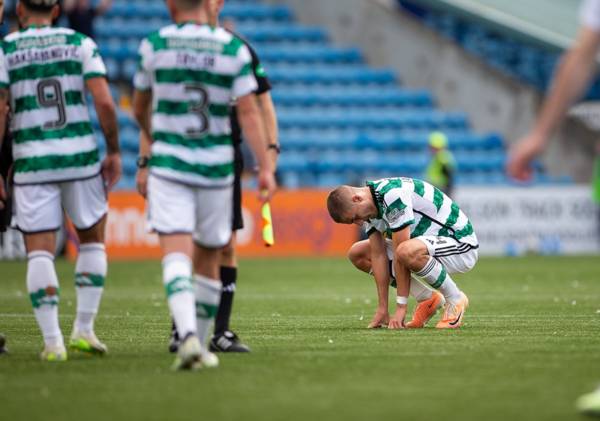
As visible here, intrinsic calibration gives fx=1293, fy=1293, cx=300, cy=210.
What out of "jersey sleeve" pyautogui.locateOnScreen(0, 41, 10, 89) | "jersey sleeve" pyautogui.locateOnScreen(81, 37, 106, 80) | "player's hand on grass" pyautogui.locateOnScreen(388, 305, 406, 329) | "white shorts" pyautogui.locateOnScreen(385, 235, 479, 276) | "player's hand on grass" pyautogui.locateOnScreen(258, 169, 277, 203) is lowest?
"player's hand on grass" pyautogui.locateOnScreen(388, 305, 406, 329)

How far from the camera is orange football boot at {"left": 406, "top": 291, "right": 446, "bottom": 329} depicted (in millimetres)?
9906

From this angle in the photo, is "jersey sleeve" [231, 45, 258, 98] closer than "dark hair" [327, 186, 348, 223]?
Yes

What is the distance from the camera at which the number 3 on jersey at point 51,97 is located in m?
7.51

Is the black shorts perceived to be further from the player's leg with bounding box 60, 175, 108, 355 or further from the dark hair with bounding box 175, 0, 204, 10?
the dark hair with bounding box 175, 0, 204, 10

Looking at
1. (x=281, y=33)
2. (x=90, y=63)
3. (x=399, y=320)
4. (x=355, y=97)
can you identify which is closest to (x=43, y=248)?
(x=90, y=63)

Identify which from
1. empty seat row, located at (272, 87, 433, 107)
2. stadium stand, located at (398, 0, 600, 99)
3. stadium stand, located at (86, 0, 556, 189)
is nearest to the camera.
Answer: stadium stand, located at (86, 0, 556, 189)

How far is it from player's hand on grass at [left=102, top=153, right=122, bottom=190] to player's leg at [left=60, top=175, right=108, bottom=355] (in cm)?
6

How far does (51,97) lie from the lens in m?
7.51

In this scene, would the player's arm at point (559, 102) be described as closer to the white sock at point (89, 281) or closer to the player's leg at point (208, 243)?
the player's leg at point (208, 243)

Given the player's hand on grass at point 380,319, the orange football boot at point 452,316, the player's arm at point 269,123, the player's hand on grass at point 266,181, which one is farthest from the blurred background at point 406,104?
the player's hand on grass at point 266,181

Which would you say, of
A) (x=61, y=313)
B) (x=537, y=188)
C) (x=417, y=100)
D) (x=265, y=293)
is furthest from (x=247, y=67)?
(x=417, y=100)


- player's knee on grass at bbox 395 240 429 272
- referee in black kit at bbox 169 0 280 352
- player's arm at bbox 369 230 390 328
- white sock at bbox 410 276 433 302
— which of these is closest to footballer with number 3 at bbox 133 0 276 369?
referee in black kit at bbox 169 0 280 352

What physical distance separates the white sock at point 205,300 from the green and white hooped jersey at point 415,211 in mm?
2673

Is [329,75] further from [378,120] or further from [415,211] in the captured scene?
[415,211]
